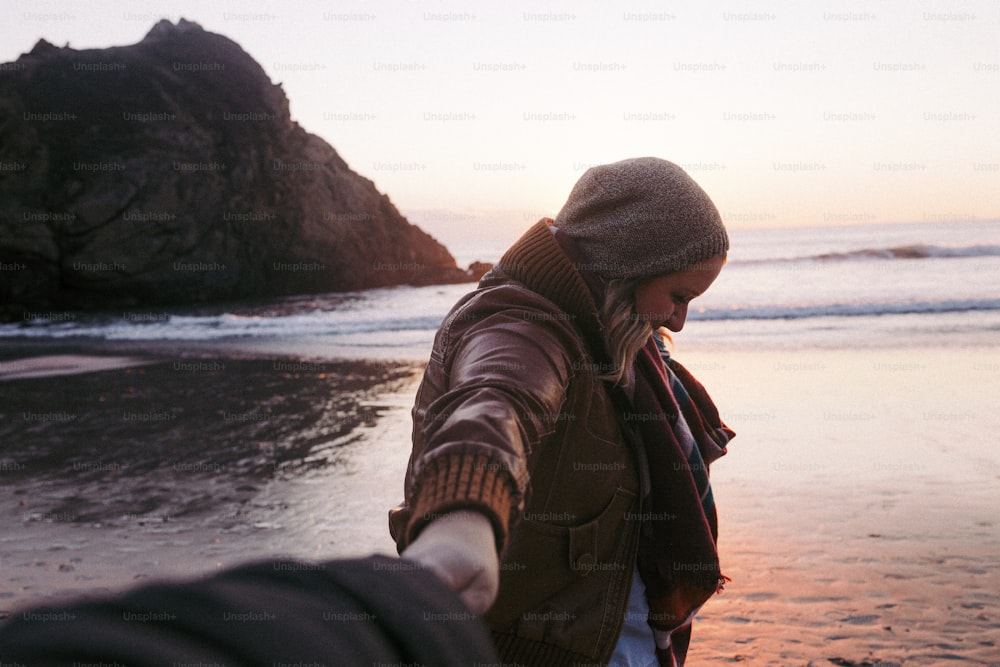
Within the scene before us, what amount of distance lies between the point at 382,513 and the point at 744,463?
2.93m

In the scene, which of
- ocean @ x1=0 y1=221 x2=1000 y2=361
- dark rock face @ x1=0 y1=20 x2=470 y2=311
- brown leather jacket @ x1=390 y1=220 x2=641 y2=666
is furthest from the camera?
dark rock face @ x1=0 y1=20 x2=470 y2=311

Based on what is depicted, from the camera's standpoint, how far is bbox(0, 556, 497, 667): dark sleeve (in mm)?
432

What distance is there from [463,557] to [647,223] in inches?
40.9

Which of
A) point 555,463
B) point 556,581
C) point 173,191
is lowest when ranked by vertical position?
point 556,581

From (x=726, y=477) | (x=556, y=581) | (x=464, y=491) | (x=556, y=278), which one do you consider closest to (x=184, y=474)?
(x=726, y=477)

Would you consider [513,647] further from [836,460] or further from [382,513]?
[836,460]

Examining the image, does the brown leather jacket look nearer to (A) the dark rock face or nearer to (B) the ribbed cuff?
(B) the ribbed cuff

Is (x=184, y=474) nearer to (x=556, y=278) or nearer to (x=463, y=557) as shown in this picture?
(x=556, y=278)

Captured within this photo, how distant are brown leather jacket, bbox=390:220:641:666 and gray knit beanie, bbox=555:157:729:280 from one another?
0.11 m

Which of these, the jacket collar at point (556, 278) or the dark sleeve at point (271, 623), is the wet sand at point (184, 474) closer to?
the jacket collar at point (556, 278)

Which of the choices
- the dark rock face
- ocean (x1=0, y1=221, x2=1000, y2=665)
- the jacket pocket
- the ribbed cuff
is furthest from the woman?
the dark rock face

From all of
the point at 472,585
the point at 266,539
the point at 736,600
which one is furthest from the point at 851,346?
the point at 472,585

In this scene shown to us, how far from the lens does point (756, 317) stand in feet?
54.8

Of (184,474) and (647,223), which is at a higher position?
(647,223)
